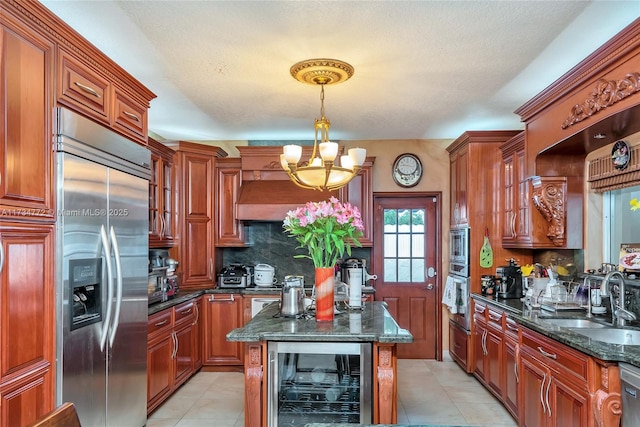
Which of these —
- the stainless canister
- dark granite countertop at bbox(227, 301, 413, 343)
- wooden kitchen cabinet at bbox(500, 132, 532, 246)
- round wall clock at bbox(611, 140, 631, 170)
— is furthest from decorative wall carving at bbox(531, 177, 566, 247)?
the stainless canister

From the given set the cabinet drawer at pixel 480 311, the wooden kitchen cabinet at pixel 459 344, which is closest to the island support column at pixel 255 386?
the cabinet drawer at pixel 480 311

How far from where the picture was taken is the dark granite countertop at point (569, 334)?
2.04 meters

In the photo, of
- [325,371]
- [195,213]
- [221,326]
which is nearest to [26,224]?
[325,371]

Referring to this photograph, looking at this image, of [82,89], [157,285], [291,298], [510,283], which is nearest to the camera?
[82,89]

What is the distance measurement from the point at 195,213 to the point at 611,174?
386 cm

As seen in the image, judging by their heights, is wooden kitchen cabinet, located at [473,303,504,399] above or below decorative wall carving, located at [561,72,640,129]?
below

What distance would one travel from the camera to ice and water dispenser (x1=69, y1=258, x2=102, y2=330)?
218 cm

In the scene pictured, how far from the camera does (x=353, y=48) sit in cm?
280

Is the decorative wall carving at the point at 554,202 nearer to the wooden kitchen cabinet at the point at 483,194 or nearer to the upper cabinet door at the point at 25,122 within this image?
the wooden kitchen cabinet at the point at 483,194

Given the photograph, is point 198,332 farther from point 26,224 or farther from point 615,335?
point 615,335

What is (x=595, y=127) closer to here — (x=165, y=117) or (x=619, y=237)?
(x=619, y=237)

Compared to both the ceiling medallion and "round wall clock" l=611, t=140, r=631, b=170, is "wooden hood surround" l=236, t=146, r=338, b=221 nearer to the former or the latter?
the ceiling medallion

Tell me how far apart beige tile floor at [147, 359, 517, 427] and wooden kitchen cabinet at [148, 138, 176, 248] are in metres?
1.45

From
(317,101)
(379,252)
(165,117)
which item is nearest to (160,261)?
(165,117)
